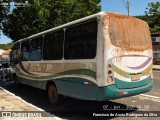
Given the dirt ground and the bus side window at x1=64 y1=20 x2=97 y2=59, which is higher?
the bus side window at x1=64 y1=20 x2=97 y2=59

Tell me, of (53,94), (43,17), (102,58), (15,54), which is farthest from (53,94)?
(43,17)

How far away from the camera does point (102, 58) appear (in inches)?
318

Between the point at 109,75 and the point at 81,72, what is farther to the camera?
the point at 81,72

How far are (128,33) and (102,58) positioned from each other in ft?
4.30

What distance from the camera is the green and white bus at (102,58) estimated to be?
8156 millimetres

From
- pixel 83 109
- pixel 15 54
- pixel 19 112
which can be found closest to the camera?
pixel 19 112

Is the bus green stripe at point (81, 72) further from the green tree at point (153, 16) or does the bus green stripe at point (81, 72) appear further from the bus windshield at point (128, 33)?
the green tree at point (153, 16)

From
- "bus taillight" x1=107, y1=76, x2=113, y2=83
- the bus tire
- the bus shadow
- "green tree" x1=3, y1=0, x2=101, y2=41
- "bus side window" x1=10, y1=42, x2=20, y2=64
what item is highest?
"green tree" x1=3, y1=0, x2=101, y2=41

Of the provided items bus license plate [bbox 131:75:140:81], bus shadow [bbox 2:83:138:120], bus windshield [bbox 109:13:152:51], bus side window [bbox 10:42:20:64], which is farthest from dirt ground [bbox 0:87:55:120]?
bus side window [bbox 10:42:20:64]

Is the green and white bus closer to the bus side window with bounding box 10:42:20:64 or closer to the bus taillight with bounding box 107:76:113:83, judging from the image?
the bus taillight with bounding box 107:76:113:83

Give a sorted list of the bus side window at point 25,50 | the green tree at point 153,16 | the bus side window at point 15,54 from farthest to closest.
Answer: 1. the green tree at point 153,16
2. the bus side window at point 15,54
3. the bus side window at point 25,50

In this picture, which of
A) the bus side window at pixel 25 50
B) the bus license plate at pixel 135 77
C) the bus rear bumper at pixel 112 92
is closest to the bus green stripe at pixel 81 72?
the bus rear bumper at pixel 112 92

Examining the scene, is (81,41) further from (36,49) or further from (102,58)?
(36,49)

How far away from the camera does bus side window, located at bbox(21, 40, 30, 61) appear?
1422 centimetres
